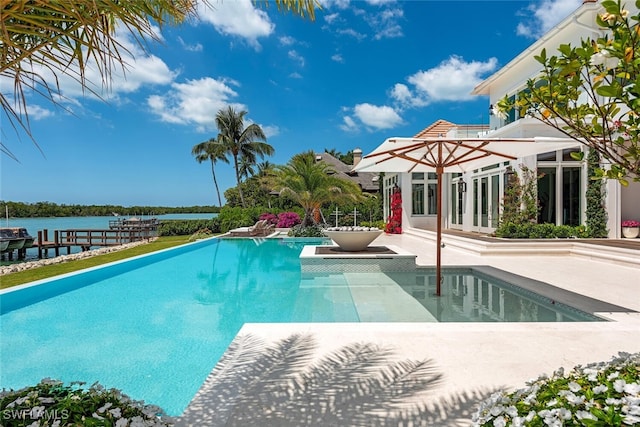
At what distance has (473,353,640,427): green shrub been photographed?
1.30 meters

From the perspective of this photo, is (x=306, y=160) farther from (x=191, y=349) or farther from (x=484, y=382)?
(x=484, y=382)

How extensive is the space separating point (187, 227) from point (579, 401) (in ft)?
82.7

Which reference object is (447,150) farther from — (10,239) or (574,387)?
(10,239)

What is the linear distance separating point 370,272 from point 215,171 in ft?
115

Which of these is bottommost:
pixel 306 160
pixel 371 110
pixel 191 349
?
pixel 191 349

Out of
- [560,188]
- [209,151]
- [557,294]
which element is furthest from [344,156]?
[557,294]

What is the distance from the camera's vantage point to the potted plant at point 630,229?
1219 cm

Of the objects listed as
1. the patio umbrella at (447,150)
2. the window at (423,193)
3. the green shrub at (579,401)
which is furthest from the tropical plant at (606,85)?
the window at (423,193)

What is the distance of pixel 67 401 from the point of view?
1.62 metres

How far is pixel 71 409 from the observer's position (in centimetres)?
158

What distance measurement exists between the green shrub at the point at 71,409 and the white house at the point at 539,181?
13.4 metres

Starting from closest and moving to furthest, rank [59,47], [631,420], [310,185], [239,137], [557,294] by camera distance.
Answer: [631,420]
[59,47]
[557,294]
[310,185]
[239,137]

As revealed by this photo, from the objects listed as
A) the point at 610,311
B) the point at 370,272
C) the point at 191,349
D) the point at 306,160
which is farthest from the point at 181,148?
the point at 610,311

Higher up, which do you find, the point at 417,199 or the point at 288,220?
the point at 417,199
